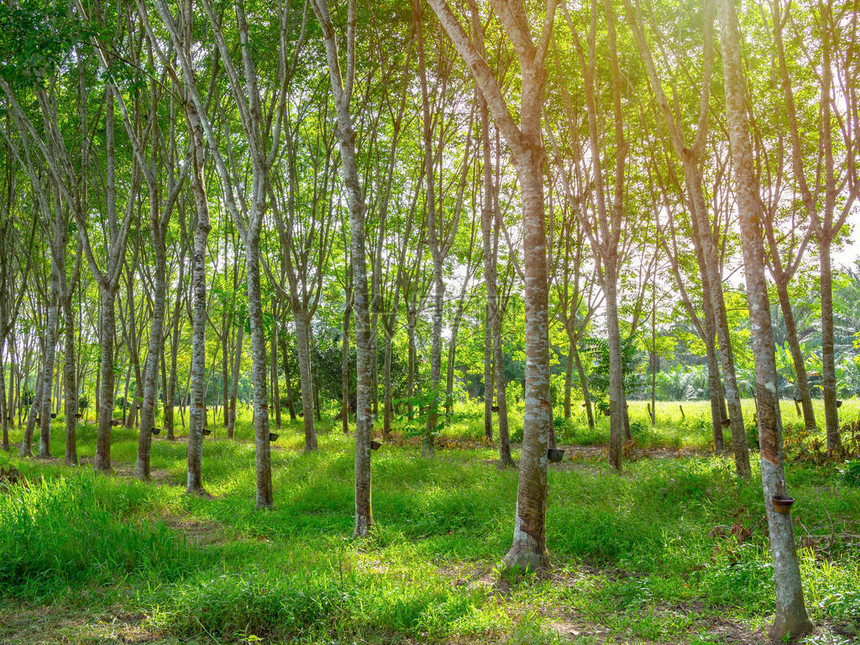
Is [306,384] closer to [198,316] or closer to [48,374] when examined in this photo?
[198,316]

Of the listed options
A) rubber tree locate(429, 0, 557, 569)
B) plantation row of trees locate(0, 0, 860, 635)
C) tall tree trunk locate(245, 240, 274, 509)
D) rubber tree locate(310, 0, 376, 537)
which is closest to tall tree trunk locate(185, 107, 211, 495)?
plantation row of trees locate(0, 0, 860, 635)

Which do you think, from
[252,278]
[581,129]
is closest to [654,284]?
[581,129]

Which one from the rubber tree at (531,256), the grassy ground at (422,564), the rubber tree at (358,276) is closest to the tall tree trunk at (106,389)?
the grassy ground at (422,564)

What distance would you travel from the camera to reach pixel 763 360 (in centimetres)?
369

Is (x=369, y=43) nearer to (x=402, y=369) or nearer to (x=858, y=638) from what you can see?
(x=858, y=638)

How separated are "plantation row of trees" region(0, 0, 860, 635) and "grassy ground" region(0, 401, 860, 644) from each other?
0.63 meters

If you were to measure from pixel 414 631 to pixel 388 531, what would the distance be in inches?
95.6

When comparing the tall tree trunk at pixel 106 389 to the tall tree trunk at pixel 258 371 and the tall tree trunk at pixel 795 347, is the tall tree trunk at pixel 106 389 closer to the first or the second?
the tall tree trunk at pixel 258 371

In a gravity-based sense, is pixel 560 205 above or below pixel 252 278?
above

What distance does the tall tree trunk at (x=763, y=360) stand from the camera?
3.40m

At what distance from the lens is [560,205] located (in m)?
15.6

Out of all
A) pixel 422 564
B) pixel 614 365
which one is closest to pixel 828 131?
pixel 614 365

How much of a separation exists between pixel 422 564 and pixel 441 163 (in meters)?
10.1

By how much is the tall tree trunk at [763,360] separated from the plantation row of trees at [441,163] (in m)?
0.02
